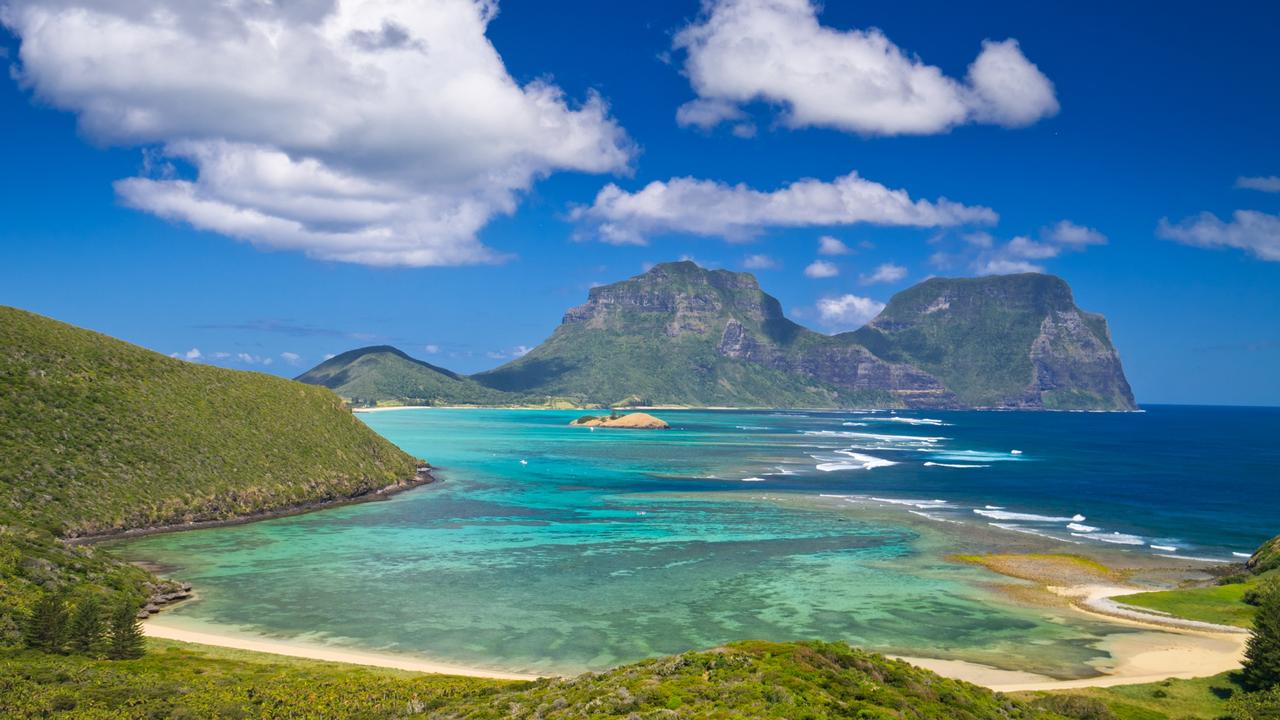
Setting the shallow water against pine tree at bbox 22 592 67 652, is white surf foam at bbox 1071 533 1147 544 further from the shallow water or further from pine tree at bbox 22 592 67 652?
pine tree at bbox 22 592 67 652

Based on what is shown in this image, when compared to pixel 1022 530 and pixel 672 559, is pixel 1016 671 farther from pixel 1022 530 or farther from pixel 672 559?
pixel 1022 530

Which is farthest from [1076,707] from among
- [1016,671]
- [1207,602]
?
[1207,602]

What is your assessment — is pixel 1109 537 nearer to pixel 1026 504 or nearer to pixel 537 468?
pixel 1026 504

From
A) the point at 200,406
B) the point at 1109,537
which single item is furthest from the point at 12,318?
the point at 1109,537

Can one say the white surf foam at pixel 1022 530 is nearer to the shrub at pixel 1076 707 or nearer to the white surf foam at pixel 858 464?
the shrub at pixel 1076 707

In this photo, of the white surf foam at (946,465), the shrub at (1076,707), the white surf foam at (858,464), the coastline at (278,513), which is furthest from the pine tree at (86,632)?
the white surf foam at (946,465)

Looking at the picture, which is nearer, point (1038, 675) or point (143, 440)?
point (1038, 675)
